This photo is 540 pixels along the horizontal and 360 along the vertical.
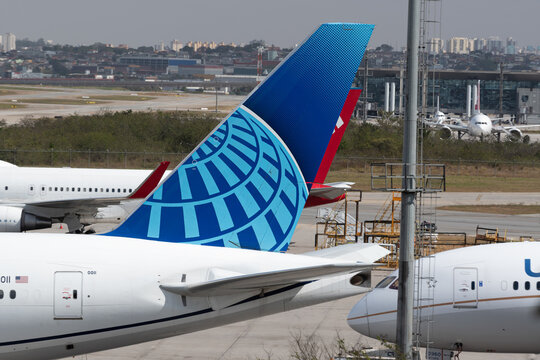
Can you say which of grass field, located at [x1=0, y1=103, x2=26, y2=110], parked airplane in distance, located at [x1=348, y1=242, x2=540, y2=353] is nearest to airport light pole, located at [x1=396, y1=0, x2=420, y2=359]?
parked airplane in distance, located at [x1=348, y1=242, x2=540, y2=353]

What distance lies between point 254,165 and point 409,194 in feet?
10.7

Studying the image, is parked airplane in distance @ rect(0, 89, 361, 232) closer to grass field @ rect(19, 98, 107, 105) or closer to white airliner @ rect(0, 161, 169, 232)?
white airliner @ rect(0, 161, 169, 232)

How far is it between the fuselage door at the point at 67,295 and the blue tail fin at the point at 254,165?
1634 mm

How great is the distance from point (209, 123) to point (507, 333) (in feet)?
276

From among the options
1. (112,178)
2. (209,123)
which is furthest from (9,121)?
(112,178)

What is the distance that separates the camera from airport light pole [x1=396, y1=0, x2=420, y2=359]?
16531 mm

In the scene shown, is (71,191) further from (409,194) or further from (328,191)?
(409,194)

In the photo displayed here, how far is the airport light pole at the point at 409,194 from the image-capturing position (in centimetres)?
1653

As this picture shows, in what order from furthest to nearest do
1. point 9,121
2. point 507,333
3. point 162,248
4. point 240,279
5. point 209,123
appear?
point 9,121 → point 209,123 → point 507,333 → point 162,248 → point 240,279

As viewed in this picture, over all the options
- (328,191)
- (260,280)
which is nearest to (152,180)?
(328,191)

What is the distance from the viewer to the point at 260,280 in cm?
1573

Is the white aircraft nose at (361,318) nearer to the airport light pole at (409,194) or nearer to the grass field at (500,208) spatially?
the airport light pole at (409,194)

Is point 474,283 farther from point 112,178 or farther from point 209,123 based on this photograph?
point 209,123

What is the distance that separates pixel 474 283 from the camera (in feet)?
65.5
